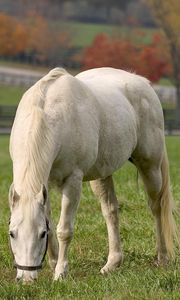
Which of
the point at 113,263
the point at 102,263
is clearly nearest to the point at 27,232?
the point at 113,263

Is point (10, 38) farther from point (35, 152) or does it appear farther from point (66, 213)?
point (35, 152)

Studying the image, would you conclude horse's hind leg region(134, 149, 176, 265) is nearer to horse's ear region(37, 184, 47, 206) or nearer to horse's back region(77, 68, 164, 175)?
horse's back region(77, 68, 164, 175)

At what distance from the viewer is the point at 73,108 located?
694 centimetres

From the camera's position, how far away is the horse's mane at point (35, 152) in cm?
626

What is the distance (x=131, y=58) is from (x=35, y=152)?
58546mm

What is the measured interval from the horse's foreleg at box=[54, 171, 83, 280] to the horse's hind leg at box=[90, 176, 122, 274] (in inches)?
39.3

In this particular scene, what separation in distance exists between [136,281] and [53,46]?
7505cm

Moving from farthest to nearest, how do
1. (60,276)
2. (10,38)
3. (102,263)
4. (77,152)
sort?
(10,38), (102,263), (77,152), (60,276)

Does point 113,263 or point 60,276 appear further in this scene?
point 113,263

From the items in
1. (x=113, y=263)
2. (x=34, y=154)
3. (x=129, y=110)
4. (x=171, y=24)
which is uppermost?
(x=34, y=154)

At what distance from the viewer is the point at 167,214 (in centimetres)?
834

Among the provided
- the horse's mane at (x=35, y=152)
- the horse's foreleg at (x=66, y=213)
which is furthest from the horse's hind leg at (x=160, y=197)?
the horse's mane at (x=35, y=152)

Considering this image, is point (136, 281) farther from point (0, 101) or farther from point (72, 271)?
point (0, 101)

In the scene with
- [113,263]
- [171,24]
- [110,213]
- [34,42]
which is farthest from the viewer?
[34,42]
